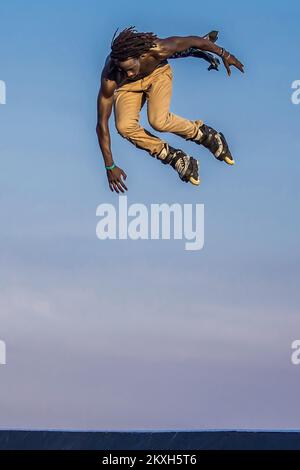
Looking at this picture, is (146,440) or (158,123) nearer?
(158,123)

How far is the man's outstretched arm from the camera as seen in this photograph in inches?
291

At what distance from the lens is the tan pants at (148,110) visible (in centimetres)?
771

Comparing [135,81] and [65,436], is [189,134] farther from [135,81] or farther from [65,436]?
[65,436]

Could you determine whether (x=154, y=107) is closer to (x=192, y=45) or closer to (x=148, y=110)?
(x=148, y=110)

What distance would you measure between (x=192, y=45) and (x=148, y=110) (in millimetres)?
624

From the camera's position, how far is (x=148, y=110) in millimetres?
7785

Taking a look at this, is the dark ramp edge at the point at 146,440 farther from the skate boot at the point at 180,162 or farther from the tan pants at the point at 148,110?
the tan pants at the point at 148,110

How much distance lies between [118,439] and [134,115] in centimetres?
274

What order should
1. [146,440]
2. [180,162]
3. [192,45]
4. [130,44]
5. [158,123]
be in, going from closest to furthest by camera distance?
[130,44]
[192,45]
[158,123]
[180,162]
[146,440]

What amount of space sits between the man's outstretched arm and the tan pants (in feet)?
1.12

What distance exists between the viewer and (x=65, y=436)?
8695mm

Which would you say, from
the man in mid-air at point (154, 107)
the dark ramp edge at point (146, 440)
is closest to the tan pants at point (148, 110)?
the man in mid-air at point (154, 107)

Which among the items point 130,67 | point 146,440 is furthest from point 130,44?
point 146,440
